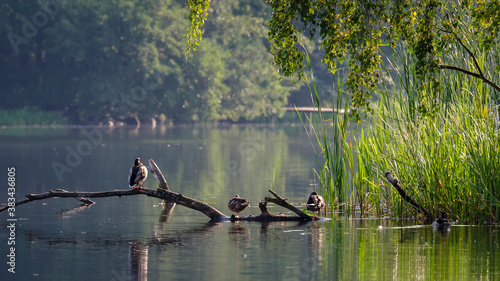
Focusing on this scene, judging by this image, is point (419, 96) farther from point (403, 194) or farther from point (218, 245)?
point (218, 245)

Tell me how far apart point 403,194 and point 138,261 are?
174 inches

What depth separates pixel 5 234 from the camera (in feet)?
43.8

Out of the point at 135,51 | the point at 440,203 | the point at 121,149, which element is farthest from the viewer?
the point at 135,51

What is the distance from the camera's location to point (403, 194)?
45.1 ft

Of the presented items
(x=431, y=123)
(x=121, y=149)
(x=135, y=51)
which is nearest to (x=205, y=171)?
(x=121, y=149)

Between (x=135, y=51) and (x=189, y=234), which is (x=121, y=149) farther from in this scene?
(x=135, y=51)

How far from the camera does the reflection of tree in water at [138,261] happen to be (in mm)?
10195

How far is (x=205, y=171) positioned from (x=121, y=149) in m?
10.3

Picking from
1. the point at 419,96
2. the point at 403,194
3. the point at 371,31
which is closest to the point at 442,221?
the point at 403,194

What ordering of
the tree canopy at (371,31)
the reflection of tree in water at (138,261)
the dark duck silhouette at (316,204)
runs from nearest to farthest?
the reflection of tree in water at (138,261) < the tree canopy at (371,31) < the dark duck silhouette at (316,204)

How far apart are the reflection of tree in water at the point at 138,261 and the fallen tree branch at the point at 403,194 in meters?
3.60

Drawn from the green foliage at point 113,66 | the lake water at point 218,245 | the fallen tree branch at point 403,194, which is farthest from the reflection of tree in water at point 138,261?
the green foliage at point 113,66

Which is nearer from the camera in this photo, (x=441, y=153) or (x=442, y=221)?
(x=442, y=221)

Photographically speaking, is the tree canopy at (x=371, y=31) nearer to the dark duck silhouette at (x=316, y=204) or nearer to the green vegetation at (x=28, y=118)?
the dark duck silhouette at (x=316, y=204)
